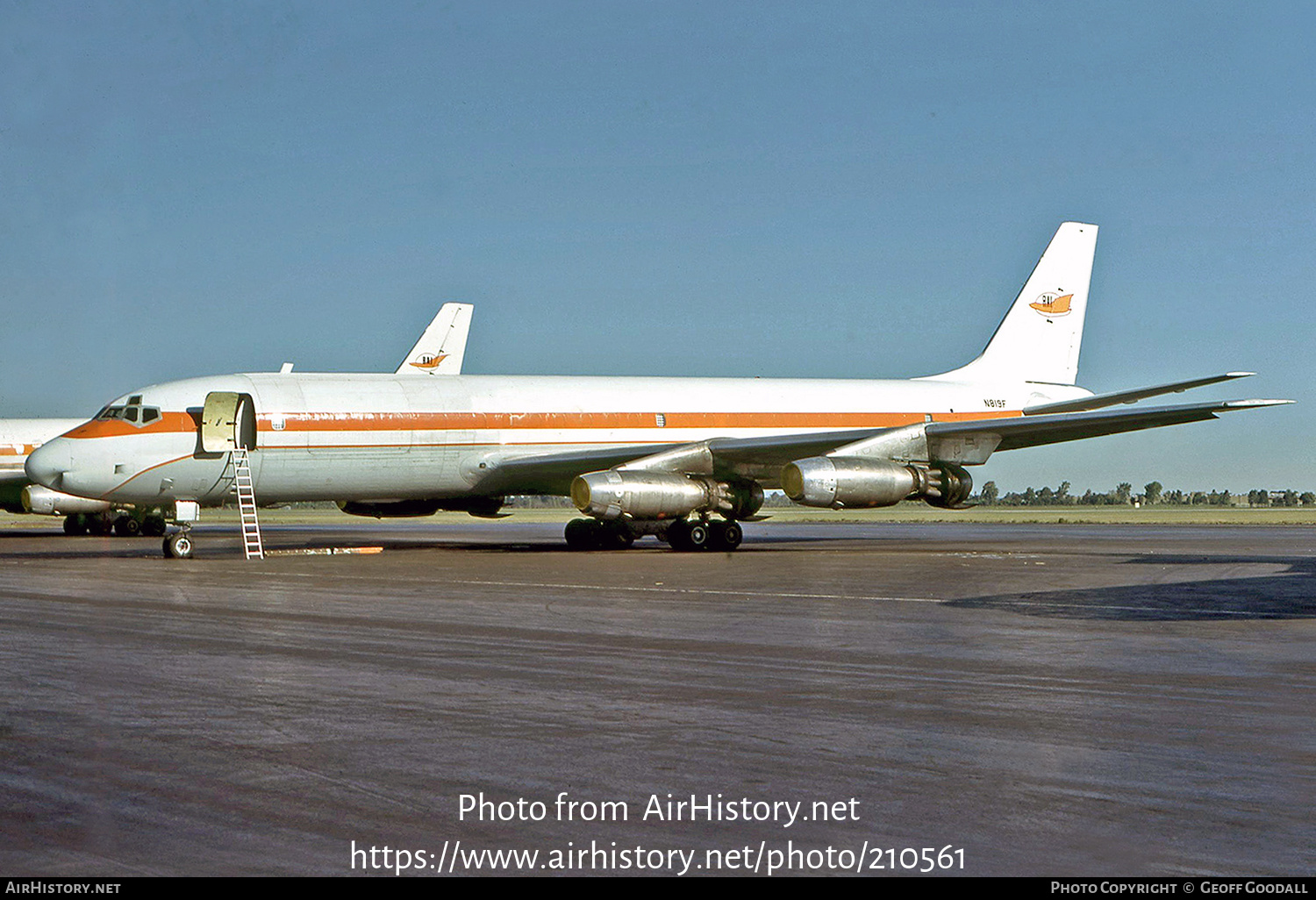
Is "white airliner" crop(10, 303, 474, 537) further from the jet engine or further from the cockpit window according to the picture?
the jet engine

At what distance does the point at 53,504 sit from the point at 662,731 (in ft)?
123

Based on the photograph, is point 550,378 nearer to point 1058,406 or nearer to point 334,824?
point 1058,406

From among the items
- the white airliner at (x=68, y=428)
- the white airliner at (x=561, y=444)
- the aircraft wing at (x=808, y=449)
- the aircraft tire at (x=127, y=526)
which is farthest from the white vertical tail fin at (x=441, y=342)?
the aircraft wing at (x=808, y=449)

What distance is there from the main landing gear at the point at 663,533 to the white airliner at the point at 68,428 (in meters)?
11.1

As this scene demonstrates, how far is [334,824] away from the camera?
591 centimetres

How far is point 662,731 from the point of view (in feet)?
26.8

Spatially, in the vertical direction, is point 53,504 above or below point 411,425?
below

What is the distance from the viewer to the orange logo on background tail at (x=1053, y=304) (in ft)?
125

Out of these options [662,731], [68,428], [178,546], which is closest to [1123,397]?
[178,546]

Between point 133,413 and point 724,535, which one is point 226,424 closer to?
point 133,413

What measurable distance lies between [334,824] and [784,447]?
2374cm

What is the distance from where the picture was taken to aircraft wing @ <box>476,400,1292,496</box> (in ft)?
96.3

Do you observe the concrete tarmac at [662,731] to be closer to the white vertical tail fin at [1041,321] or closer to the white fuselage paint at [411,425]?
the white fuselage paint at [411,425]
